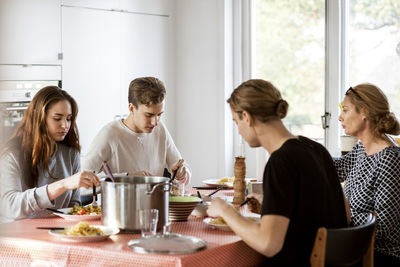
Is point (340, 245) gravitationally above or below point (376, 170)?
below

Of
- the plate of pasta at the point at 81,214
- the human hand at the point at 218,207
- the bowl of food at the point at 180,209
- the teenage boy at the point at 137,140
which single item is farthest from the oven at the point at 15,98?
the human hand at the point at 218,207

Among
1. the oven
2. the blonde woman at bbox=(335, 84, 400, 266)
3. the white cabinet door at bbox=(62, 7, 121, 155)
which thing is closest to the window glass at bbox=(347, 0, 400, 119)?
the blonde woman at bbox=(335, 84, 400, 266)

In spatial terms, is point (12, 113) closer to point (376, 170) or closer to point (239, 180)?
point (239, 180)

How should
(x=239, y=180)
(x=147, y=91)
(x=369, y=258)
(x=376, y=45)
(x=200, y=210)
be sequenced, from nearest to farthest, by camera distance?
(x=369, y=258), (x=200, y=210), (x=239, y=180), (x=147, y=91), (x=376, y=45)

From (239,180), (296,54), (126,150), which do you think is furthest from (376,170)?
(296,54)

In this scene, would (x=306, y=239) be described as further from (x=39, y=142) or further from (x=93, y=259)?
(x=39, y=142)

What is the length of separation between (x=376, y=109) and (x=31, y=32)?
2.69m

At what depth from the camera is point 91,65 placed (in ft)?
A: 15.8

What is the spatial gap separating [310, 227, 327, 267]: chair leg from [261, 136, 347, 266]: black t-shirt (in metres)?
0.04

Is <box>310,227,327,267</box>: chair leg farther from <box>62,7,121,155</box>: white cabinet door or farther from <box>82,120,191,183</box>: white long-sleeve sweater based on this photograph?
<box>62,7,121,155</box>: white cabinet door

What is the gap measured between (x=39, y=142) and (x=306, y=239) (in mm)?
1297

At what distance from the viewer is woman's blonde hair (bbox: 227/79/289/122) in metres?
2.02

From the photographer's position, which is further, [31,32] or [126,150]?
[31,32]

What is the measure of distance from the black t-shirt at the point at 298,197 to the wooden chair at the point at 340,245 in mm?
49
